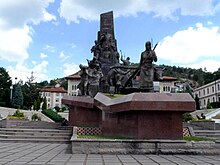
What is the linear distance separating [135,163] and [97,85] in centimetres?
1221

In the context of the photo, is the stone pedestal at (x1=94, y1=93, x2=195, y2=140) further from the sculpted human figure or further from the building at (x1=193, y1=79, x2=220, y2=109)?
the building at (x1=193, y1=79, x2=220, y2=109)

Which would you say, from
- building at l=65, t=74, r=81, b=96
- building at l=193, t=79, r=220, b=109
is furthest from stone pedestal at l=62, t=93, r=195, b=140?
building at l=65, t=74, r=81, b=96

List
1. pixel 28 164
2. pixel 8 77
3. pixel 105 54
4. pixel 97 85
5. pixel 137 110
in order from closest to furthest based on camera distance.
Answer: pixel 28 164, pixel 137 110, pixel 97 85, pixel 105 54, pixel 8 77

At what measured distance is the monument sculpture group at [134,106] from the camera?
8445 mm

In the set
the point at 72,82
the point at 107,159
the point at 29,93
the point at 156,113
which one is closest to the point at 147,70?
the point at 156,113

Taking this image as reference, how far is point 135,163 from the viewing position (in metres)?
6.25

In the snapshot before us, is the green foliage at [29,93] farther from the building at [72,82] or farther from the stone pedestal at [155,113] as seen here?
the stone pedestal at [155,113]

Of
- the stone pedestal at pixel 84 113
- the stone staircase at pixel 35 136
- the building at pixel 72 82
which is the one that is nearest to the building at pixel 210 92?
the building at pixel 72 82

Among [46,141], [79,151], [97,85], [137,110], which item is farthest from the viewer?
[97,85]

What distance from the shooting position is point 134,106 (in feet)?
27.7

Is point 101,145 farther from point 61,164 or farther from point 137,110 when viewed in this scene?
point 61,164

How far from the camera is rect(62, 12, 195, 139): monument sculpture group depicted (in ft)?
27.7

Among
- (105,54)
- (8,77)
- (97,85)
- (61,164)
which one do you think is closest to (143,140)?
(61,164)

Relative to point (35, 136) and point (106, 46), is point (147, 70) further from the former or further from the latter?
point (106, 46)
